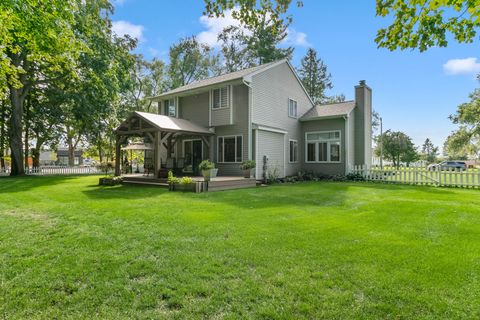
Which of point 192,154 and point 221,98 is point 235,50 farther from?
point 192,154

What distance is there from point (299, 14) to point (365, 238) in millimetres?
3759

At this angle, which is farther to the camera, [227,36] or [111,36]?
[227,36]

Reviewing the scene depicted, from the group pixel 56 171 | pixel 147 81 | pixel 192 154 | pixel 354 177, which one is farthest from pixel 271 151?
pixel 147 81

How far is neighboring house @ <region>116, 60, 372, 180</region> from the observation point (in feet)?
46.5

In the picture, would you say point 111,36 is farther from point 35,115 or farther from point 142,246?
point 142,246

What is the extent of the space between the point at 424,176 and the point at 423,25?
42.5ft

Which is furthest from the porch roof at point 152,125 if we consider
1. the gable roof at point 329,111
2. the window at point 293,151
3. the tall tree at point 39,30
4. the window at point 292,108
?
the gable roof at point 329,111

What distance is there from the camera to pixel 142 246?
4.25 metres

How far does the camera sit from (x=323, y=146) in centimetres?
1748

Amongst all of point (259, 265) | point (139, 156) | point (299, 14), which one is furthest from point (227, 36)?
point (259, 265)

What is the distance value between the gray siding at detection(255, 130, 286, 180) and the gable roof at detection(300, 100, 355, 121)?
2733 mm

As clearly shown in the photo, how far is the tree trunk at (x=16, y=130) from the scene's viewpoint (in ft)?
61.5

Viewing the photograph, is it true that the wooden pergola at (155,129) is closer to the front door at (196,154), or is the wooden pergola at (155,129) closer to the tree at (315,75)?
the front door at (196,154)

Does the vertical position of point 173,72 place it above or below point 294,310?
above
